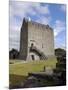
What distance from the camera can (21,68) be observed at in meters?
1.96

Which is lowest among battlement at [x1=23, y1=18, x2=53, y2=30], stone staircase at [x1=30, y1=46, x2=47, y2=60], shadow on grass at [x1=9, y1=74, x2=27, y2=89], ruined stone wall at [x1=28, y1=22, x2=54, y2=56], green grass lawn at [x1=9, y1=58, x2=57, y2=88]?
shadow on grass at [x1=9, y1=74, x2=27, y2=89]

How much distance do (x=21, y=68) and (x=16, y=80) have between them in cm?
11

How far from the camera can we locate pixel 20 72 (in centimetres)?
196

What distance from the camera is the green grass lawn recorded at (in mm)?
1938

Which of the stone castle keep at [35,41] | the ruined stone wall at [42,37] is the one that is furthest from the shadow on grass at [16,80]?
the ruined stone wall at [42,37]

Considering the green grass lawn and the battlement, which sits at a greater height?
the battlement

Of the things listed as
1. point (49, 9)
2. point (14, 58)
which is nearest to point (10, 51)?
point (14, 58)

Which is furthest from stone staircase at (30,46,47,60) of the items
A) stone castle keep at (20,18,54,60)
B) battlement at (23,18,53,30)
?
battlement at (23,18,53,30)

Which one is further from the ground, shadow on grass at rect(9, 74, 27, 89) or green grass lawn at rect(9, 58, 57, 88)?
green grass lawn at rect(9, 58, 57, 88)

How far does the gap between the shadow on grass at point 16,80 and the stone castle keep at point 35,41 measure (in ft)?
0.56

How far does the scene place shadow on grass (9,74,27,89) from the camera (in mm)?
1936

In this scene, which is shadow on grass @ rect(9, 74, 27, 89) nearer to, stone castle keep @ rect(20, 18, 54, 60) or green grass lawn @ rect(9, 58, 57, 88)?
green grass lawn @ rect(9, 58, 57, 88)

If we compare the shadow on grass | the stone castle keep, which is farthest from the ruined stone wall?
the shadow on grass

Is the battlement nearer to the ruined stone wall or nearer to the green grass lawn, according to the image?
the ruined stone wall
